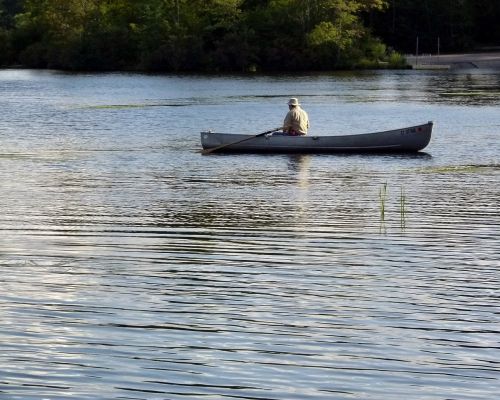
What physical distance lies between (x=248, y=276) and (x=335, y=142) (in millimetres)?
18539

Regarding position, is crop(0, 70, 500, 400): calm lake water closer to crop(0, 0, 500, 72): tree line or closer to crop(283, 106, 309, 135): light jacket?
crop(283, 106, 309, 135): light jacket

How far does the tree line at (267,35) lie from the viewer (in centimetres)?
11125

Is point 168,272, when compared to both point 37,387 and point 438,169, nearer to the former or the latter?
point 37,387

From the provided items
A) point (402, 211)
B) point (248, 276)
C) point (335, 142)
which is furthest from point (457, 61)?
point (248, 276)

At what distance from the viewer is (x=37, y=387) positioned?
10.2 m

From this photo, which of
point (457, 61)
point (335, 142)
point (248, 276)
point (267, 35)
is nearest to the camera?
point (248, 276)

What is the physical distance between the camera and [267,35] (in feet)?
377

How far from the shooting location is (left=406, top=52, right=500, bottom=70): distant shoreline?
101875 millimetres

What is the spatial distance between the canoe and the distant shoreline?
68.6 m

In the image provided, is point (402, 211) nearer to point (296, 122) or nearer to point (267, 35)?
point (296, 122)

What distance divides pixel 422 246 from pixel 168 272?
400cm

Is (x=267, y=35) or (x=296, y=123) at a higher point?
(x=267, y=35)

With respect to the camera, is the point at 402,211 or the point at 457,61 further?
the point at 457,61

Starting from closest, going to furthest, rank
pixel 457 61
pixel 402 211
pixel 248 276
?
pixel 248 276 → pixel 402 211 → pixel 457 61
